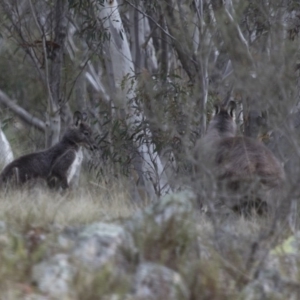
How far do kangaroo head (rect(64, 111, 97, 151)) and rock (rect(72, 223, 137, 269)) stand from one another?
5.60 m

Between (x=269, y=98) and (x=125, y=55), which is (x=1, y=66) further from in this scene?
(x=269, y=98)

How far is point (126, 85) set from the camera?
13344 mm

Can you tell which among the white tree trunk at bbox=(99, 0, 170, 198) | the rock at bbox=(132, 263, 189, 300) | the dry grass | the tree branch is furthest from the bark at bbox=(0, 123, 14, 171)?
the rock at bbox=(132, 263, 189, 300)

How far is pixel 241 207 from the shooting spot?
7914 millimetres

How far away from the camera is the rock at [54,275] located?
5086 millimetres

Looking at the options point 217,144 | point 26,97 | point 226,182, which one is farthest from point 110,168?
point 26,97

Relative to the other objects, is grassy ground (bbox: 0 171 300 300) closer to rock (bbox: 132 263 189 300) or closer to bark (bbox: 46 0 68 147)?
rock (bbox: 132 263 189 300)

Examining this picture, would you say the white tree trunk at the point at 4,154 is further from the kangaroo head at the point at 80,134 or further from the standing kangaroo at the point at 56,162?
the standing kangaroo at the point at 56,162

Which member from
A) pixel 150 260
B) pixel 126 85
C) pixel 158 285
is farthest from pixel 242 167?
pixel 126 85

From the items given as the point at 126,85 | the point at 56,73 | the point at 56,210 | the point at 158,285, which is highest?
the point at 56,73

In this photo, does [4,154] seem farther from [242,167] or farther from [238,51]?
[242,167]

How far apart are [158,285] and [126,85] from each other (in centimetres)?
829

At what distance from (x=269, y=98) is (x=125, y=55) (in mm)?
7661

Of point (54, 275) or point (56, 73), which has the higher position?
point (56, 73)
